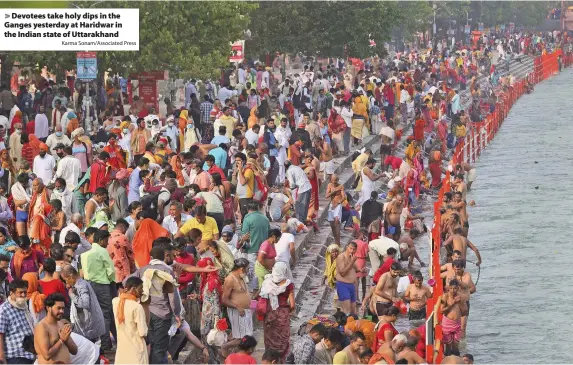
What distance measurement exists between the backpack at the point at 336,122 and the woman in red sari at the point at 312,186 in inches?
282

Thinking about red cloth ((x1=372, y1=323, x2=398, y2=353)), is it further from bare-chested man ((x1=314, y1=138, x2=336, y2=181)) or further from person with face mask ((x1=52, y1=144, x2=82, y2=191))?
bare-chested man ((x1=314, y1=138, x2=336, y2=181))

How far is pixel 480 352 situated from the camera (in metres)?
24.0

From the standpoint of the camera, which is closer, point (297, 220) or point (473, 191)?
point (297, 220)

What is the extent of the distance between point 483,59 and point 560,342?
175ft

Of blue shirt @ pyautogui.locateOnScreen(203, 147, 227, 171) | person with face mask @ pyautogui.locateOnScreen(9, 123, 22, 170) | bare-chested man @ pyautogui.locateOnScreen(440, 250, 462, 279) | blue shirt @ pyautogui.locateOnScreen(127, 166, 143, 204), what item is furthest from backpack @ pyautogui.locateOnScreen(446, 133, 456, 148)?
blue shirt @ pyautogui.locateOnScreen(127, 166, 143, 204)

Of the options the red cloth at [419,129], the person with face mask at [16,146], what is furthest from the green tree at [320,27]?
the person with face mask at [16,146]

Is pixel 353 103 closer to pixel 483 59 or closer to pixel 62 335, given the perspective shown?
A: pixel 62 335

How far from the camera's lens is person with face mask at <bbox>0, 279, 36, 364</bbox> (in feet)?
49.4

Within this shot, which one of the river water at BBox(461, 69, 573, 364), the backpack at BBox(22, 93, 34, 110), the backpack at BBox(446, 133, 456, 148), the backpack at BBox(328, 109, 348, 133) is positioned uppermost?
the backpack at BBox(22, 93, 34, 110)

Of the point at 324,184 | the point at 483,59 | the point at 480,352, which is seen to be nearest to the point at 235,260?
the point at 480,352

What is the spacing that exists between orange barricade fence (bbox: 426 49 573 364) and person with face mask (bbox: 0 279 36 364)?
475 centimetres

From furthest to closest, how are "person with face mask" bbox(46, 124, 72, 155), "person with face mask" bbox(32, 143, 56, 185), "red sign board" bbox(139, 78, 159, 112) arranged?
1. "red sign board" bbox(139, 78, 159, 112)
2. "person with face mask" bbox(46, 124, 72, 155)
3. "person with face mask" bbox(32, 143, 56, 185)

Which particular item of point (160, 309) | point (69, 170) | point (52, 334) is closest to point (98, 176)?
point (69, 170)

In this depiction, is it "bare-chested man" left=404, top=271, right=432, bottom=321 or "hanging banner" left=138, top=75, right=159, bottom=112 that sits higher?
"hanging banner" left=138, top=75, right=159, bottom=112
